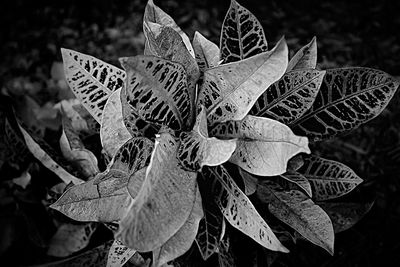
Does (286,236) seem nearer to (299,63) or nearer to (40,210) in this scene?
(299,63)

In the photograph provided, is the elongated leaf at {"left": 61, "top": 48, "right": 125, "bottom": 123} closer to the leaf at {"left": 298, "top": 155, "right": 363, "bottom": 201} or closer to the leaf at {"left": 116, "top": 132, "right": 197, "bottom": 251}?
the leaf at {"left": 116, "top": 132, "right": 197, "bottom": 251}

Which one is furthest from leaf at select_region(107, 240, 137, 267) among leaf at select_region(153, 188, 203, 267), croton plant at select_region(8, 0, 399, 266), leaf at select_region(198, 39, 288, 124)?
leaf at select_region(198, 39, 288, 124)

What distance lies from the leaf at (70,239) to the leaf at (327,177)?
37 centimetres

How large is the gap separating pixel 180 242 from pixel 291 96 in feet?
0.77

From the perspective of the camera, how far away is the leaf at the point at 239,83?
54 centimetres

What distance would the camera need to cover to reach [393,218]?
1.16 m

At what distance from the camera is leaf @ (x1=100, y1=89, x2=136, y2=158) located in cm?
64

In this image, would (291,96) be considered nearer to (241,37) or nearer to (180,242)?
(241,37)

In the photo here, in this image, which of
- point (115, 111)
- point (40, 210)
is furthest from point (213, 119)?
point (40, 210)

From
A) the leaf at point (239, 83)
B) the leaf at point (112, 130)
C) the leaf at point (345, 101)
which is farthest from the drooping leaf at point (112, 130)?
the leaf at point (345, 101)

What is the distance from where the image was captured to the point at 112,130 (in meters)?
0.65

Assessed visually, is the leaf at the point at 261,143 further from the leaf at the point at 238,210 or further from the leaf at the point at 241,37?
the leaf at the point at 241,37

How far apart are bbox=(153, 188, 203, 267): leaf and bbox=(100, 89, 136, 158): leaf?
0.14m

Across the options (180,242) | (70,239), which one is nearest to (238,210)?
(180,242)
